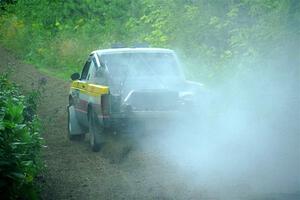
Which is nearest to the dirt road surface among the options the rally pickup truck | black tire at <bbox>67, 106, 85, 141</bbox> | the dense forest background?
black tire at <bbox>67, 106, 85, 141</bbox>

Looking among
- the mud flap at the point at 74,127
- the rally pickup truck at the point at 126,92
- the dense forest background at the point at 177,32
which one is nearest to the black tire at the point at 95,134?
the rally pickup truck at the point at 126,92

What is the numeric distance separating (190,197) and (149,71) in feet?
15.2

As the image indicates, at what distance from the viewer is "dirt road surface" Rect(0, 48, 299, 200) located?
8164 mm

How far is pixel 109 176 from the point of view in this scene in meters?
9.47

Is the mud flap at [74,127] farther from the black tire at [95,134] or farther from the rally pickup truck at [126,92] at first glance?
the black tire at [95,134]

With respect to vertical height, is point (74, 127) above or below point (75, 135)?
above

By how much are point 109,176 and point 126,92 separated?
2.21m

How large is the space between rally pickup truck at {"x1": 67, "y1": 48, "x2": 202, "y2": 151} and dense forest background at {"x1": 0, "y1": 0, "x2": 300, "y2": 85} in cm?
279

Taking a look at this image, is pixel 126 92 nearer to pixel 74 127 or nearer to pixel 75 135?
pixel 74 127

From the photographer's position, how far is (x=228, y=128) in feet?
41.2

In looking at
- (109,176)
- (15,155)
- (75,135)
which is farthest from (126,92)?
(15,155)

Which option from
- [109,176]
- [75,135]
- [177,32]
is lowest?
[109,176]

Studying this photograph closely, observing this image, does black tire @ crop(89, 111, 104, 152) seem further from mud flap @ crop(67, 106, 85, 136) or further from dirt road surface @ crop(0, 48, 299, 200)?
mud flap @ crop(67, 106, 85, 136)

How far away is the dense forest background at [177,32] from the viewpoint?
46.0ft
